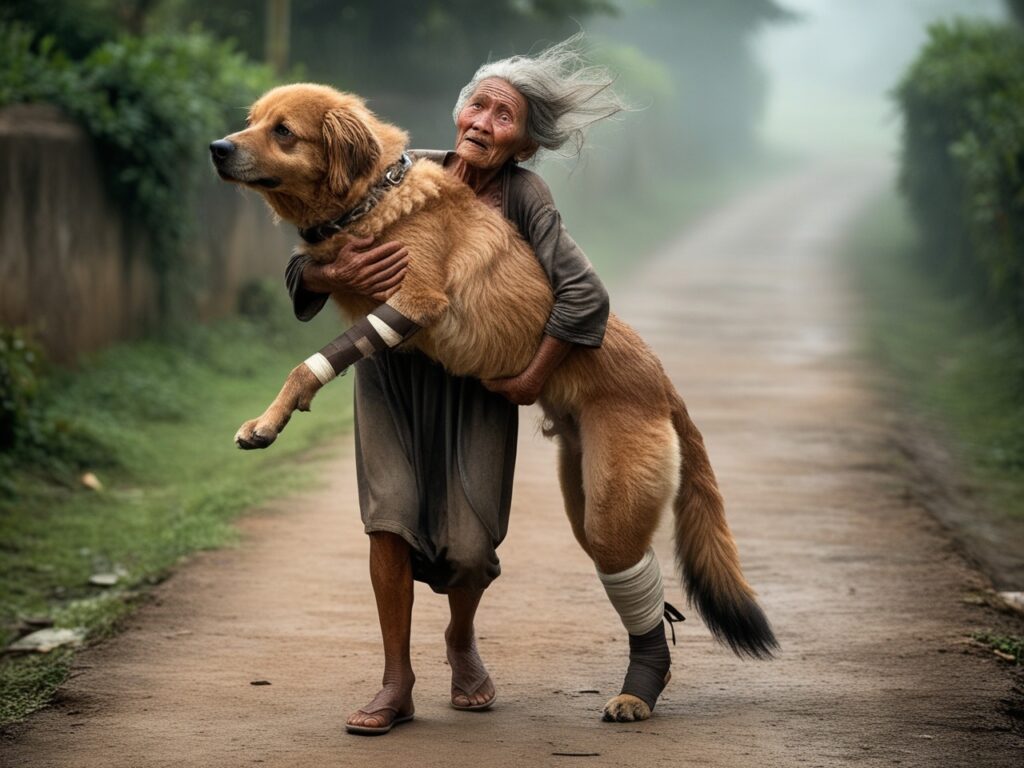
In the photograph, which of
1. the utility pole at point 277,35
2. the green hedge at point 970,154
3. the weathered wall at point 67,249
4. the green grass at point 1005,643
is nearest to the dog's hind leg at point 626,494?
the green grass at point 1005,643

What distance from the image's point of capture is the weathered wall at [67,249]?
9.88m

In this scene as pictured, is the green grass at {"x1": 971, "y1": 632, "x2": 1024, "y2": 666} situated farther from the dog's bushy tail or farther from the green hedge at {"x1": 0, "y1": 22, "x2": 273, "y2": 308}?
the green hedge at {"x1": 0, "y1": 22, "x2": 273, "y2": 308}

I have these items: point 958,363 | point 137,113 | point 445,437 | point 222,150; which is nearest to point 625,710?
point 445,437

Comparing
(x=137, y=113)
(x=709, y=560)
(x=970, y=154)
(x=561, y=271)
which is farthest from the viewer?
(x=970, y=154)

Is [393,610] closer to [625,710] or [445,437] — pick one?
[445,437]

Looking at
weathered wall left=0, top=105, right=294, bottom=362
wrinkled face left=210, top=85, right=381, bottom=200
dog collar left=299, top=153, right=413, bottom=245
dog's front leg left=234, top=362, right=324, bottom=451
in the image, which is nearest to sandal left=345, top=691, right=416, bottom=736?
dog's front leg left=234, top=362, right=324, bottom=451

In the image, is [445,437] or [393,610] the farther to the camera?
[445,437]

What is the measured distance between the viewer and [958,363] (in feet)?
47.6

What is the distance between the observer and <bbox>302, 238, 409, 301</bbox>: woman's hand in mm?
4355

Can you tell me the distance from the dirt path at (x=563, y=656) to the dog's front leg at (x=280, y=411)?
0.95 meters

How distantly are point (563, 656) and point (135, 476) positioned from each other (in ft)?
14.7

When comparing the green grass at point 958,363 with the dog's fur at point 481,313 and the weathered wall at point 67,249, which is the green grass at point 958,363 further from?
the weathered wall at point 67,249

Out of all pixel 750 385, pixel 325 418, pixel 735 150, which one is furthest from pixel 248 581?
pixel 735 150

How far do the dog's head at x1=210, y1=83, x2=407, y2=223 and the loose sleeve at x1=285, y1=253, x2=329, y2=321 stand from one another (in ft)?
0.55
